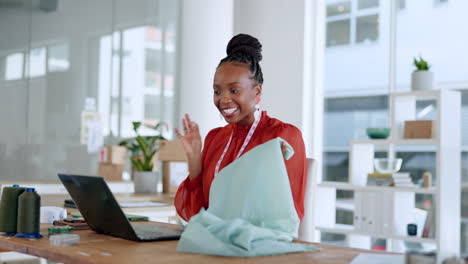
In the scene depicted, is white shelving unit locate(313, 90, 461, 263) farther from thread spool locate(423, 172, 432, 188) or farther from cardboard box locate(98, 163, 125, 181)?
cardboard box locate(98, 163, 125, 181)

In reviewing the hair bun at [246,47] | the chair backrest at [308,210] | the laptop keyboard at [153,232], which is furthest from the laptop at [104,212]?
the hair bun at [246,47]

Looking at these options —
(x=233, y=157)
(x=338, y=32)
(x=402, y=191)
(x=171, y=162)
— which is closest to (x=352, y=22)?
(x=338, y=32)

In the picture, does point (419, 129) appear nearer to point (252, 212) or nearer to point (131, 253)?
point (252, 212)

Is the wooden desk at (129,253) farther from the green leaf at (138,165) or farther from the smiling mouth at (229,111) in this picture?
the green leaf at (138,165)

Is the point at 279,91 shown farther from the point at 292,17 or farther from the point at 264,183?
the point at 264,183

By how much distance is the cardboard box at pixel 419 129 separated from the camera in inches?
185

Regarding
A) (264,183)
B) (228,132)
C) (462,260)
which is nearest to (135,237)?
(264,183)

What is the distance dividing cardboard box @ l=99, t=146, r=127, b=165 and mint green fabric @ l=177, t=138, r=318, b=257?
11.6 ft

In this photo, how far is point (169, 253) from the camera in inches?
57.3

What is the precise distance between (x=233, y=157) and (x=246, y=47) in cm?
39

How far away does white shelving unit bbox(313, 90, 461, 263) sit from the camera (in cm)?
460

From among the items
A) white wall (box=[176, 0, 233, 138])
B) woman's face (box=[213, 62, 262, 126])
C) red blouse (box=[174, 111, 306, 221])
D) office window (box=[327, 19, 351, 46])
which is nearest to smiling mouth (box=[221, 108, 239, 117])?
woman's face (box=[213, 62, 262, 126])

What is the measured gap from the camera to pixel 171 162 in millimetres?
4344

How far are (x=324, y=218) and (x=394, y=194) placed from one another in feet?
2.41
